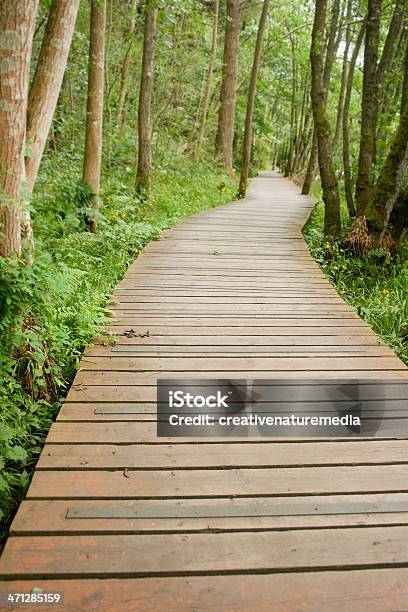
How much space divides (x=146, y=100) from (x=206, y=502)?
9.87 m

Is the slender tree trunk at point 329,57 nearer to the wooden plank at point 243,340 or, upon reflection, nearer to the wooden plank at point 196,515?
the wooden plank at point 243,340

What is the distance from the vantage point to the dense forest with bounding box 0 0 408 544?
3.23 m

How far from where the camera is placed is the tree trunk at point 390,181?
23.4 feet

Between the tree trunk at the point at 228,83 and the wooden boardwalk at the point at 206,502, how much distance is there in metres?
15.3

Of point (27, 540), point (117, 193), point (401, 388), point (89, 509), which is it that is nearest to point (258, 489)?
point (89, 509)

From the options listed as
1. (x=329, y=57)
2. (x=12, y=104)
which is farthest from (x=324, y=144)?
(x=12, y=104)

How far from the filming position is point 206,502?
2529 millimetres

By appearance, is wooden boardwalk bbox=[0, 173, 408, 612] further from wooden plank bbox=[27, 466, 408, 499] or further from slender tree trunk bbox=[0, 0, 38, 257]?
slender tree trunk bbox=[0, 0, 38, 257]

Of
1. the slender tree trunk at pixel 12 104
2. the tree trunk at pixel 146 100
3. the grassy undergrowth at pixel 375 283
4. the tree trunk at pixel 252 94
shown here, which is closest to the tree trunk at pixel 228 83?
the tree trunk at pixel 252 94

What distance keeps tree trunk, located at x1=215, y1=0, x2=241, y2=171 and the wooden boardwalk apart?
603 inches

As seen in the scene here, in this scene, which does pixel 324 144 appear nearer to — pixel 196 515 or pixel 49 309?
pixel 49 309

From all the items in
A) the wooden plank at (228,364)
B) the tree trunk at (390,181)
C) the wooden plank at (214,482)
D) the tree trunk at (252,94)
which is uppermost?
the tree trunk at (252,94)

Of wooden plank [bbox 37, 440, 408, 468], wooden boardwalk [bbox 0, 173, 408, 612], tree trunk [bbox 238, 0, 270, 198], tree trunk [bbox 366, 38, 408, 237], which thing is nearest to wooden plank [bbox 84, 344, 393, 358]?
wooden boardwalk [bbox 0, 173, 408, 612]

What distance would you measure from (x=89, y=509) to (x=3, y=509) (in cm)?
59
